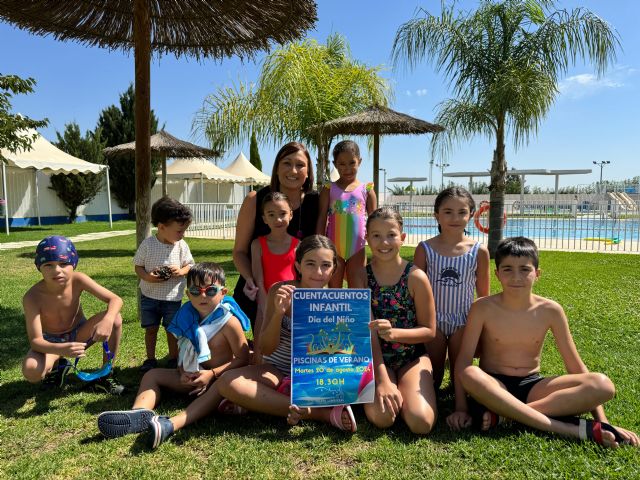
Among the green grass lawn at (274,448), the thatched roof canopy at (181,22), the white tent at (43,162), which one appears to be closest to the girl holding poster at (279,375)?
the green grass lawn at (274,448)

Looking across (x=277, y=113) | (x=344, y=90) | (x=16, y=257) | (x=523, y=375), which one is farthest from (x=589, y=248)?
(x=16, y=257)

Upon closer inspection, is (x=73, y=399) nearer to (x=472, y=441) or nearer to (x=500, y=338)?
(x=472, y=441)

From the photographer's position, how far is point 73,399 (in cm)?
343

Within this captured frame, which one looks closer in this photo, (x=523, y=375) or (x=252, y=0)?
(x=523, y=375)

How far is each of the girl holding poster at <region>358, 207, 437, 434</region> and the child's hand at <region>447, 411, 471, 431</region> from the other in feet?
0.43

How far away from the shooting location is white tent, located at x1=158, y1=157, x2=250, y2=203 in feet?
80.3

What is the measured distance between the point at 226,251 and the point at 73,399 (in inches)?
387

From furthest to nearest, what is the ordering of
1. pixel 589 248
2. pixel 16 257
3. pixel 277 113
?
pixel 589 248 < pixel 277 113 < pixel 16 257

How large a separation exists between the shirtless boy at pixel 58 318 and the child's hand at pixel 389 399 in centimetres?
195

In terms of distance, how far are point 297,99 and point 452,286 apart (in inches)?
374

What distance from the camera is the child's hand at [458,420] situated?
9.57 ft

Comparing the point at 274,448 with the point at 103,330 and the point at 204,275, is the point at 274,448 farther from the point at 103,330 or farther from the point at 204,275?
the point at 103,330

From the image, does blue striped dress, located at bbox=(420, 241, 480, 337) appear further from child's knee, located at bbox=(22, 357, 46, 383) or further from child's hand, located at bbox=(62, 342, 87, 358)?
child's knee, located at bbox=(22, 357, 46, 383)

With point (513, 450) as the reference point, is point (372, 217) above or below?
above
